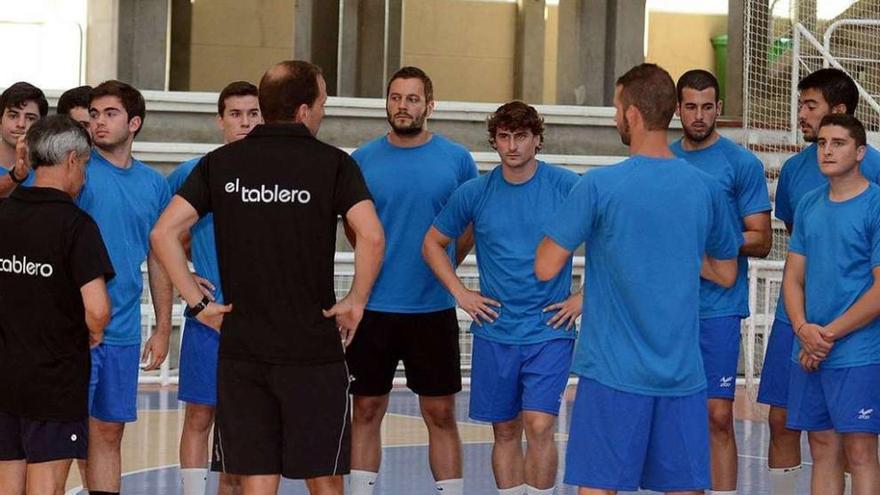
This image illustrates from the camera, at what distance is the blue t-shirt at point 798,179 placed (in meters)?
7.36

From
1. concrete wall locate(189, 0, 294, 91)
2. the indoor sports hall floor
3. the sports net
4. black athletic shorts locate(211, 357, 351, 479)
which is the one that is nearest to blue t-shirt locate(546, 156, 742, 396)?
black athletic shorts locate(211, 357, 351, 479)

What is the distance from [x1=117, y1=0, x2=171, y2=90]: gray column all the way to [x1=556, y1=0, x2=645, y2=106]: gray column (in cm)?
542

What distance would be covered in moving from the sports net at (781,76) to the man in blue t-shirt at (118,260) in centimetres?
732

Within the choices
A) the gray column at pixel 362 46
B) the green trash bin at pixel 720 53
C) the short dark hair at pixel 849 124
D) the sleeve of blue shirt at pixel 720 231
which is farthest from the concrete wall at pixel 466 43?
the sleeve of blue shirt at pixel 720 231

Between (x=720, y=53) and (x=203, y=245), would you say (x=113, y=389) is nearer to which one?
(x=203, y=245)

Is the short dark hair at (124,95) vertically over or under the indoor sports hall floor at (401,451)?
over

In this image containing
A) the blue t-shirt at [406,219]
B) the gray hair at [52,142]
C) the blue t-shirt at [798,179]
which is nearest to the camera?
the gray hair at [52,142]

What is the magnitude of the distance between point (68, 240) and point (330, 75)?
52.6ft

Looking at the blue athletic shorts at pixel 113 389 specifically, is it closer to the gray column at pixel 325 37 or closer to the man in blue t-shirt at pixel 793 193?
the man in blue t-shirt at pixel 793 193

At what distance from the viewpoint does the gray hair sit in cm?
577

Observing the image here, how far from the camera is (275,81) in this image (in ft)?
18.5

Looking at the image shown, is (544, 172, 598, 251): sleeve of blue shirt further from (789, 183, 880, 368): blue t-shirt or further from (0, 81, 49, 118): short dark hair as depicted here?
(0, 81, 49, 118): short dark hair

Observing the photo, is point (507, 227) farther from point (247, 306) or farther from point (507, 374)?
point (247, 306)

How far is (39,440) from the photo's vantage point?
5.80 metres
